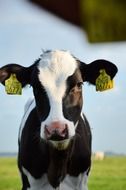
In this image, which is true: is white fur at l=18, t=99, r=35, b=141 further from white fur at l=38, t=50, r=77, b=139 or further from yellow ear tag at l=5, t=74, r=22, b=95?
white fur at l=38, t=50, r=77, b=139

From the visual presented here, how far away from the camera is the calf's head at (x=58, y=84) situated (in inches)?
75.7

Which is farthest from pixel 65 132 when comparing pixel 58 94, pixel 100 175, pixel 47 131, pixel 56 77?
pixel 100 175

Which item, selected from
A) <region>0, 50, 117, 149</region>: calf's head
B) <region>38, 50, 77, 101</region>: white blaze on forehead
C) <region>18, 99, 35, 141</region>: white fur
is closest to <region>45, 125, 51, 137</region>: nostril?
<region>0, 50, 117, 149</region>: calf's head

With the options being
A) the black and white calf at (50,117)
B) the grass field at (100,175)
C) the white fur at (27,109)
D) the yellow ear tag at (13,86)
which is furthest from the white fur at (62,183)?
the yellow ear tag at (13,86)

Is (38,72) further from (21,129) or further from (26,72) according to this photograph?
(21,129)

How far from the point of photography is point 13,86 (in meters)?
2.26

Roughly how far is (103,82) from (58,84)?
0.86ft

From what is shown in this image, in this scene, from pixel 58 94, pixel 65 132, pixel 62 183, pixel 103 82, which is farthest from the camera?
pixel 103 82

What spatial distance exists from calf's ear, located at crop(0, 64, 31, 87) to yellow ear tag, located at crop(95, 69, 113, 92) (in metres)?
0.29

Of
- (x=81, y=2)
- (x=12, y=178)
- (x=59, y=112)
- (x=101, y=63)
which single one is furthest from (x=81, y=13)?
(x=12, y=178)

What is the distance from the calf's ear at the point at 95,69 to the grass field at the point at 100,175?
0.35 metres

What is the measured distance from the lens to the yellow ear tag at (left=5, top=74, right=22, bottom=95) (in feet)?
7.42

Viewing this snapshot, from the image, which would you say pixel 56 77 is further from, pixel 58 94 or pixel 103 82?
pixel 103 82

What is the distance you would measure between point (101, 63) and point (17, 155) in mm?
528
